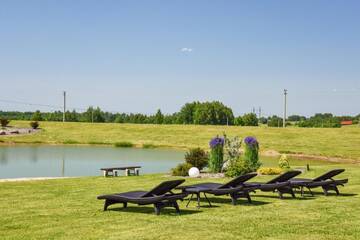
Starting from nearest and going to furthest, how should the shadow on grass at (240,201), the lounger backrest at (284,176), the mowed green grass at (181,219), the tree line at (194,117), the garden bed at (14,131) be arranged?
the mowed green grass at (181,219) → the shadow on grass at (240,201) → the lounger backrest at (284,176) → the garden bed at (14,131) → the tree line at (194,117)

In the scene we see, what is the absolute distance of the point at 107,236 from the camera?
8602mm

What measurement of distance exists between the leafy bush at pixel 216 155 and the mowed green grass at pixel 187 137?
24.1 metres

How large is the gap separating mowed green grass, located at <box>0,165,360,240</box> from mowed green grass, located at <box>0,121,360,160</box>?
1274 inches

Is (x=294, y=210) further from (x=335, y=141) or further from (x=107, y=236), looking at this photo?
(x=335, y=141)

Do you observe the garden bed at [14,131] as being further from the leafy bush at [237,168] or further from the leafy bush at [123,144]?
the leafy bush at [237,168]

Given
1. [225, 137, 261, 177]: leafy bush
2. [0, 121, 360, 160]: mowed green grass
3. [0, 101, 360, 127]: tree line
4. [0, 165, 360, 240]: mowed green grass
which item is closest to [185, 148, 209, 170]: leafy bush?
[225, 137, 261, 177]: leafy bush

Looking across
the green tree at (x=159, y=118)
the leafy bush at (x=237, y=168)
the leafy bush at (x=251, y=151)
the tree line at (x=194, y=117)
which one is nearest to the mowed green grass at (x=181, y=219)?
the leafy bush at (x=237, y=168)

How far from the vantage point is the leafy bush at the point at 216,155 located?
2112 cm

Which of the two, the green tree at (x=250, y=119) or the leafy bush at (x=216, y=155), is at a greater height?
the green tree at (x=250, y=119)

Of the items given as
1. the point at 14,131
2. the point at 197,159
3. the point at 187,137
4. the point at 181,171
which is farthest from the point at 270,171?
the point at 14,131

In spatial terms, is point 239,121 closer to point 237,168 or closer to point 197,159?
point 197,159

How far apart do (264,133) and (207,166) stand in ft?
133

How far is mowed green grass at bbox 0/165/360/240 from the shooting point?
882 centimetres

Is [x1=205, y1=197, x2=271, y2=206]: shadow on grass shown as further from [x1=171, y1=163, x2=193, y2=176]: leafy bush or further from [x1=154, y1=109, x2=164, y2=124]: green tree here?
[x1=154, y1=109, x2=164, y2=124]: green tree
